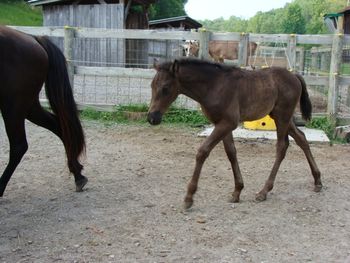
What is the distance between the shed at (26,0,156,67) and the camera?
16719 millimetres

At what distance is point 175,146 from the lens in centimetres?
640

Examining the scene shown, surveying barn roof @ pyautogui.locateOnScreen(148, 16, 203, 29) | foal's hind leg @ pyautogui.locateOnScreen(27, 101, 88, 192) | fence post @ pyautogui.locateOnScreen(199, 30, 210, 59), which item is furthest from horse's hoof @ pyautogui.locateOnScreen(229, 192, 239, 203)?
barn roof @ pyautogui.locateOnScreen(148, 16, 203, 29)

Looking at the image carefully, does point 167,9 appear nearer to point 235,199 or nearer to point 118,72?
point 118,72

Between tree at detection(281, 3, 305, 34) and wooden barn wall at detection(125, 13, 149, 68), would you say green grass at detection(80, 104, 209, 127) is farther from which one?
tree at detection(281, 3, 305, 34)

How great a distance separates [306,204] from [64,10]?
1593cm

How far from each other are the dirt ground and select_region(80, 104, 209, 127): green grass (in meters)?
1.73

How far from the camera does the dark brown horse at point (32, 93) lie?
386 cm

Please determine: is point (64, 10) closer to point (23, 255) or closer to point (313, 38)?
point (313, 38)

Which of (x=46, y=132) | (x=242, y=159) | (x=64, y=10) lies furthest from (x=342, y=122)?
(x=64, y=10)

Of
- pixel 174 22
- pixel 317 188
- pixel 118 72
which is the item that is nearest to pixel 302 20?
pixel 174 22

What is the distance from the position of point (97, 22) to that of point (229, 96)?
14375 mm

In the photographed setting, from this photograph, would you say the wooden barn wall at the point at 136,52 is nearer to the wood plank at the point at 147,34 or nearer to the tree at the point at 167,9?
the wood plank at the point at 147,34

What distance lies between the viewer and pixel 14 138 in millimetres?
3992

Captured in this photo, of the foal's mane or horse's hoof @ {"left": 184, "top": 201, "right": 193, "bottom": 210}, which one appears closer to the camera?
the foal's mane
